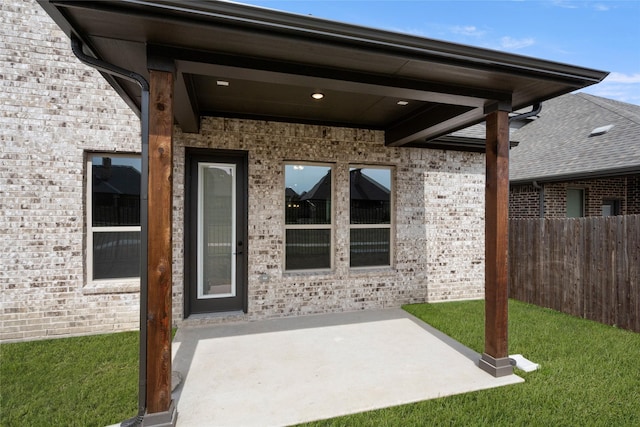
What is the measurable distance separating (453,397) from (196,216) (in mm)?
3917

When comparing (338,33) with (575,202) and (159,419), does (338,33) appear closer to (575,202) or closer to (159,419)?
(159,419)

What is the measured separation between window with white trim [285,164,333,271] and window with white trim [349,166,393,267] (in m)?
0.42

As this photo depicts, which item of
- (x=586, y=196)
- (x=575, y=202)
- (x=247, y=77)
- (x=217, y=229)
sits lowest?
(x=217, y=229)

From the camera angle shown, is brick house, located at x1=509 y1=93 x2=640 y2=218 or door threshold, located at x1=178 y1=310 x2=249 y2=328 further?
brick house, located at x1=509 y1=93 x2=640 y2=218

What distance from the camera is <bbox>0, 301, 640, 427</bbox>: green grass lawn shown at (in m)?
2.56

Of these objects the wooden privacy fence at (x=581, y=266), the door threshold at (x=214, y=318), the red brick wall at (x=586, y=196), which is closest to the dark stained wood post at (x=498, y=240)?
the wooden privacy fence at (x=581, y=266)

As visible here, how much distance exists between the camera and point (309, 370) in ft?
11.1

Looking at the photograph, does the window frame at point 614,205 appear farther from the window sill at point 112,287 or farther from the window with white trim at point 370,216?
the window sill at point 112,287

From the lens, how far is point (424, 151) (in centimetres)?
588

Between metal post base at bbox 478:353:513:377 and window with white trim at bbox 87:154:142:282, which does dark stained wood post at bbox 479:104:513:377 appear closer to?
metal post base at bbox 478:353:513:377

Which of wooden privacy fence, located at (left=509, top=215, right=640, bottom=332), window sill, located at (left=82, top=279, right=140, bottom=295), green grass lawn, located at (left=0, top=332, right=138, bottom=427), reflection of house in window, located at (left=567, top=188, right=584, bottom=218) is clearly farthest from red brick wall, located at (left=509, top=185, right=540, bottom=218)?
green grass lawn, located at (left=0, top=332, right=138, bottom=427)

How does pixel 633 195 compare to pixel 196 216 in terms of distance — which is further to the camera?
pixel 633 195

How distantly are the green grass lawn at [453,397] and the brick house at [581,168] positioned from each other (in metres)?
4.52

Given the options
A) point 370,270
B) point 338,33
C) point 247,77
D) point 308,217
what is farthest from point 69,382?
point 370,270
